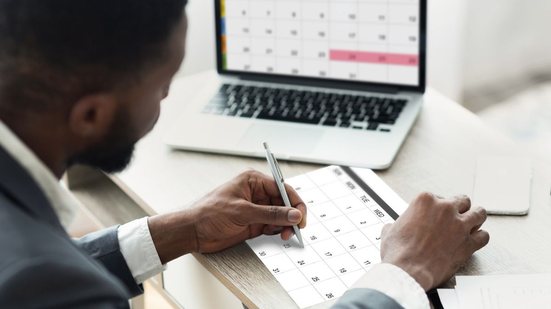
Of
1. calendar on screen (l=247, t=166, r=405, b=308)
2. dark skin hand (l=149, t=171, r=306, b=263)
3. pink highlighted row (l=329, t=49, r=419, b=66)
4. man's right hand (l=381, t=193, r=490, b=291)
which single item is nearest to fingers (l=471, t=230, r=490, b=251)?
man's right hand (l=381, t=193, r=490, b=291)

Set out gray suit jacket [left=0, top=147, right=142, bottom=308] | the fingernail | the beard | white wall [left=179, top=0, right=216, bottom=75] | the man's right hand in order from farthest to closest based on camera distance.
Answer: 1. white wall [left=179, top=0, right=216, bottom=75]
2. the fingernail
3. the man's right hand
4. the beard
5. gray suit jacket [left=0, top=147, right=142, bottom=308]

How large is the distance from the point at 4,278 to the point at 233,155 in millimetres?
664

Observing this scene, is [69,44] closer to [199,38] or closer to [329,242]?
[329,242]

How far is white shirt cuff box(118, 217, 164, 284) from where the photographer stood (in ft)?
3.90

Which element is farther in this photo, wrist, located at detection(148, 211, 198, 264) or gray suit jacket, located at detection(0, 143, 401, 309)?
wrist, located at detection(148, 211, 198, 264)

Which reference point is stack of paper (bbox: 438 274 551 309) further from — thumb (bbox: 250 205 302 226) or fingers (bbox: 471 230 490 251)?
thumb (bbox: 250 205 302 226)

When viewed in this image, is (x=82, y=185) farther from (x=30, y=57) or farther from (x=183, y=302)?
(x=30, y=57)

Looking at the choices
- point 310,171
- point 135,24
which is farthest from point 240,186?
point 135,24

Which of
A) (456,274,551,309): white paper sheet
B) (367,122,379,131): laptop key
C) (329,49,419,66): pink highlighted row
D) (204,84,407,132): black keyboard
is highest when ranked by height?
(329,49,419,66): pink highlighted row

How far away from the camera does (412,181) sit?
1304 millimetres

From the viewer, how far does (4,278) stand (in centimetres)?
80

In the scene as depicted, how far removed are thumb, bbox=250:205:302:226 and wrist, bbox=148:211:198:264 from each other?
0.09 meters

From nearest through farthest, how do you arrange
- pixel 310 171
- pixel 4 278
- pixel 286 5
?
pixel 4 278
pixel 310 171
pixel 286 5

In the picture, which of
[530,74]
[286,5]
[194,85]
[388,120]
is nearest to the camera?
[388,120]
